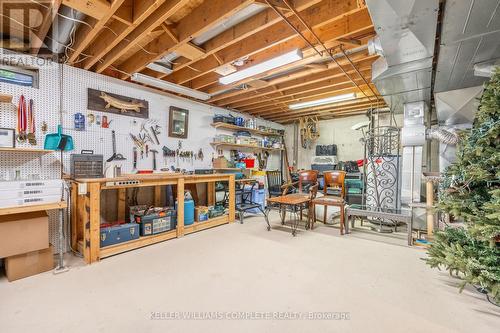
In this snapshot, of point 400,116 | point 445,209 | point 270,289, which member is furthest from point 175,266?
point 400,116

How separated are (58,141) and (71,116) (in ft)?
1.96

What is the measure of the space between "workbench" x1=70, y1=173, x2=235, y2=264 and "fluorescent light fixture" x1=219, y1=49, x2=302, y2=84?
169 cm

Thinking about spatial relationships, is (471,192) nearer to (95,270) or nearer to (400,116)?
(95,270)

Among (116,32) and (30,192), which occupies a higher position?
(116,32)

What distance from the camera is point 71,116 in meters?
3.10

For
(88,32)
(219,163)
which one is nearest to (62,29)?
(88,32)

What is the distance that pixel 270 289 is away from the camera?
6.73 feet

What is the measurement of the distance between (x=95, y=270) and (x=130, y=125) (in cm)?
227

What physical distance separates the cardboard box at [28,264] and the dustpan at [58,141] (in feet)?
3.77

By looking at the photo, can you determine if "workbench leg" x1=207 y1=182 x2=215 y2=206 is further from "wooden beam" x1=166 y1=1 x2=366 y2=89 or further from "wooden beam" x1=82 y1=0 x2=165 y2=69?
"wooden beam" x1=82 y1=0 x2=165 y2=69

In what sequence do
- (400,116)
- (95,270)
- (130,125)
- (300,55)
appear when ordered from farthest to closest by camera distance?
(400,116) < (130,125) < (300,55) < (95,270)

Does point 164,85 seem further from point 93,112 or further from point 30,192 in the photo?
point 30,192

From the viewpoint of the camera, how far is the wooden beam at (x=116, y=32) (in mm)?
2014

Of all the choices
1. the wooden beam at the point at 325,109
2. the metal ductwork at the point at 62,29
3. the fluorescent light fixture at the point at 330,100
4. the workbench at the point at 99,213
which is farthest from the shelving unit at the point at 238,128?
the metal ductwork at the point at 62,29
